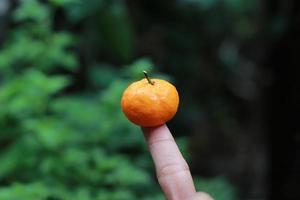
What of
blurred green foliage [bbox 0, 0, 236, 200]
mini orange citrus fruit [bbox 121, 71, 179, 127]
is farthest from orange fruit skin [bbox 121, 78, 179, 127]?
blurred green foliage [bbox 0, 0, 236, 200]

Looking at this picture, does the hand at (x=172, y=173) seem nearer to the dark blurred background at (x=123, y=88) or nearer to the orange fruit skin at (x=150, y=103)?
the orange fruit skin at (x=150, y=103)

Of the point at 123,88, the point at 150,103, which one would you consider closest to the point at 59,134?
the point at 123,88

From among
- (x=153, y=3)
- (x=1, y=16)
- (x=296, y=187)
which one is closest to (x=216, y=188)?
(x=296, y=187)

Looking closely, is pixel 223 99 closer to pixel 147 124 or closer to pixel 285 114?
pixel 285 114

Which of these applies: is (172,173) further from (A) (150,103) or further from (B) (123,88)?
(B) (123,88)

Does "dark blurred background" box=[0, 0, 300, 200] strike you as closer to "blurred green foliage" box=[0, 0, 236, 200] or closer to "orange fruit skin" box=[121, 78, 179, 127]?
"blurred green foliage" box=[0, 0, 236, 200]
